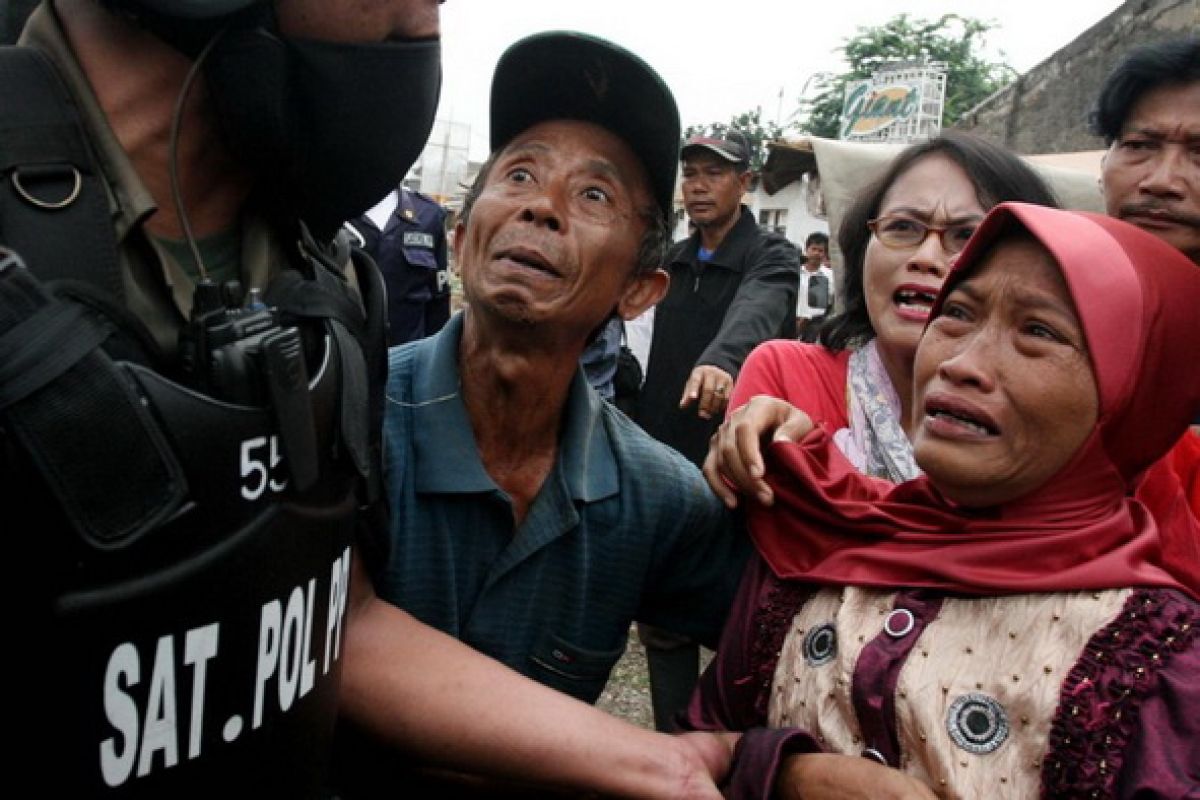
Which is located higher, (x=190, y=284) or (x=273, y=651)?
(x=190, y=284)

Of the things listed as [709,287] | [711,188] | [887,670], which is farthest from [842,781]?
[711,188]

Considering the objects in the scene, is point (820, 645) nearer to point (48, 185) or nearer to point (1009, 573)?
point (1009, 573)

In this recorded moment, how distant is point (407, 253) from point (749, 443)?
334 cm

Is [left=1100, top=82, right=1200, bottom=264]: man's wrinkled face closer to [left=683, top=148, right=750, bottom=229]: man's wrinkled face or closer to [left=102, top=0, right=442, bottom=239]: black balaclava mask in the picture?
[left=102, top=0, right=442, bottom=239]: black balaclava mask

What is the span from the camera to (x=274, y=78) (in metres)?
1.19

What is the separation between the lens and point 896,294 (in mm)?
2189

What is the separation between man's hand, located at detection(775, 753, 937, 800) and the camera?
1371 mm

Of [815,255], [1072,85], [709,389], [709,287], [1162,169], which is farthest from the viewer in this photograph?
[815,255]

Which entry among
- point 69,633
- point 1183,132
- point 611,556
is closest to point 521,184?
point 611,556

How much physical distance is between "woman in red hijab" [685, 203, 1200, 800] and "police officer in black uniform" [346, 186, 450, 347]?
3.31 meters

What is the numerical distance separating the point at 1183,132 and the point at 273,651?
7.77 feet

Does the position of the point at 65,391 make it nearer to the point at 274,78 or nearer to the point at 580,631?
the point at 274,78

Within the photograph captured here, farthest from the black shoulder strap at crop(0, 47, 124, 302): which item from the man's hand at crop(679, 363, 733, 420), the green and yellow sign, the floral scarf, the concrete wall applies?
the green and yellow sign

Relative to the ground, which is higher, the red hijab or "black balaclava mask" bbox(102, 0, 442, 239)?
"black balaclava mask" bbox(102, 0, 442, 239)
